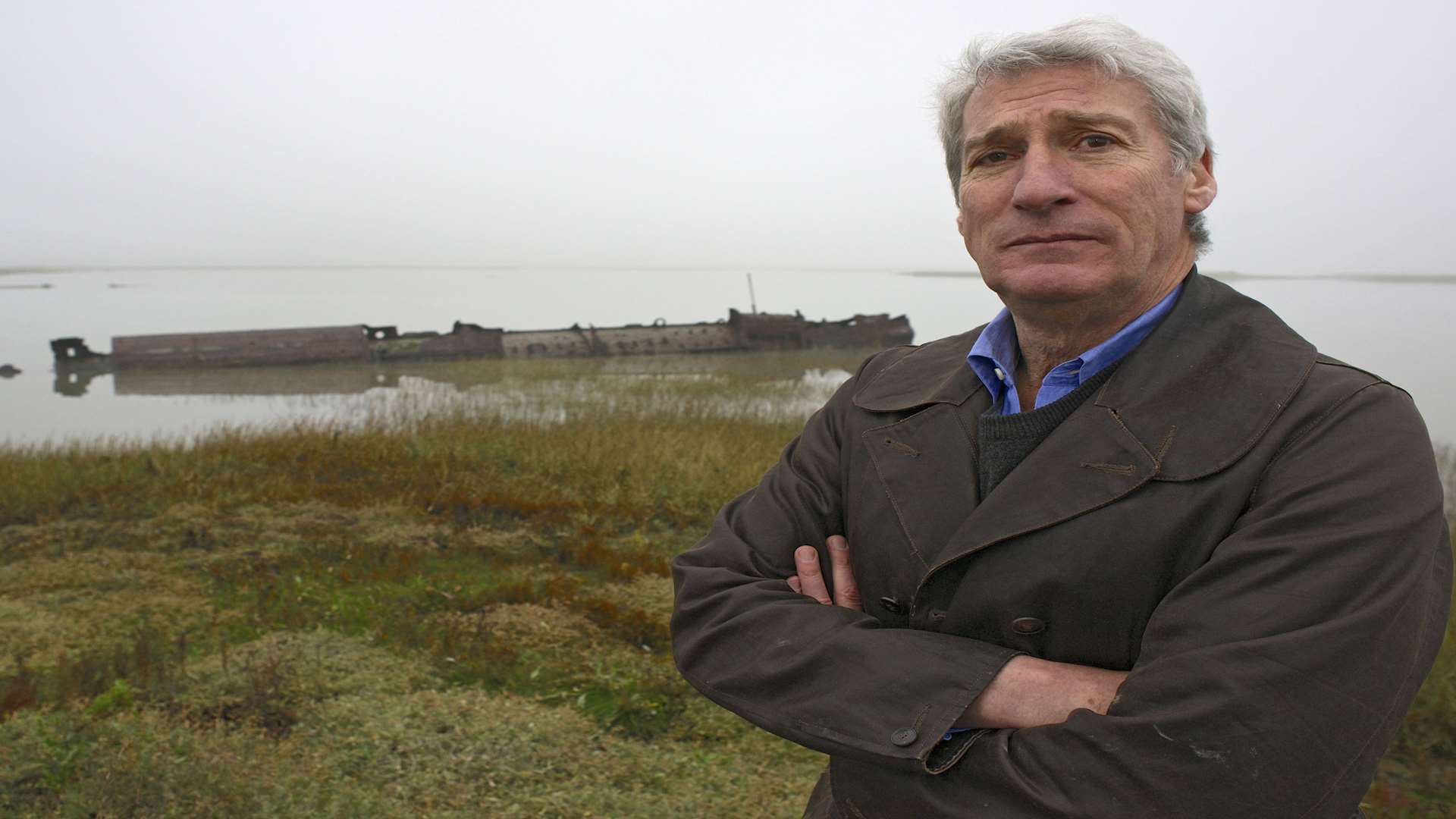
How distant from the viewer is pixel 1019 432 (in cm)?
209

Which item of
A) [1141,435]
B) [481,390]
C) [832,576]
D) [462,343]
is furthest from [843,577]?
[462,343]

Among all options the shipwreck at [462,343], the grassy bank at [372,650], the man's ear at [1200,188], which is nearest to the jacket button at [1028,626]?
the man's ear at [1200,188]

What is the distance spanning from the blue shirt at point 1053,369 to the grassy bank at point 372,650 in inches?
98.9

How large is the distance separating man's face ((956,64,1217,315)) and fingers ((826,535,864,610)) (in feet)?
2.47

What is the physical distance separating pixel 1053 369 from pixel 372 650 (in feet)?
14.6

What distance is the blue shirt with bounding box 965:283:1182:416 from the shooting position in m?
2.06

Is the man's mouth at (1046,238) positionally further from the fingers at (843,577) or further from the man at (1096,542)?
the fingers at (843,577)

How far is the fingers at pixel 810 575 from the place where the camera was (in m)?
2.39

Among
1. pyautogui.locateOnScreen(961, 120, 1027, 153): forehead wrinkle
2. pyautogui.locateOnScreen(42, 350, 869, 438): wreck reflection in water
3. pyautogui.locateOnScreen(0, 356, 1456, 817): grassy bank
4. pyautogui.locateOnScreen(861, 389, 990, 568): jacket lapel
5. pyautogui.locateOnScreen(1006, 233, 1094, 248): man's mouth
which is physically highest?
pyautogui.locateOnScreen(961, 120, 1027, 153): forehead wrinkle

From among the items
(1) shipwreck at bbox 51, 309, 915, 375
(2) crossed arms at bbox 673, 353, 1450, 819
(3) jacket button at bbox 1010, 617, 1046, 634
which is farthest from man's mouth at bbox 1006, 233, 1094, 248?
(1) shipwreck at bbox 51, 309, 915, 375

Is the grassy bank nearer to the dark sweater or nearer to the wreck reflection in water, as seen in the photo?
the dark sweater

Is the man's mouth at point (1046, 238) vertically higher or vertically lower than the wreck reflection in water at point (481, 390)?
higher

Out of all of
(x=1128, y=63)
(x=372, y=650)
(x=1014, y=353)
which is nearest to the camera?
(x=1128, y=63)

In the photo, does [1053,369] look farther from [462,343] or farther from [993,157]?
[462,343]
